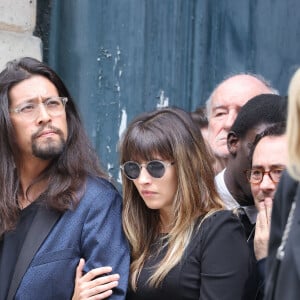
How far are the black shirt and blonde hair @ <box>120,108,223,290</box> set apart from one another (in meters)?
0.36

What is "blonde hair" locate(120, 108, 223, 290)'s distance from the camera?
3006 millimetres

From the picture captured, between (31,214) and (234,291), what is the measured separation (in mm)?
824

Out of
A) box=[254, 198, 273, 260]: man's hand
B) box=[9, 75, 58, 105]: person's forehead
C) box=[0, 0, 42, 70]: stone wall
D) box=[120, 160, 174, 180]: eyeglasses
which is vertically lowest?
box=[254, 198, 273, 260]: man's hand

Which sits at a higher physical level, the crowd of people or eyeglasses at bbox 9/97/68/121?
eyeglasses at bbox 9/97/68/121

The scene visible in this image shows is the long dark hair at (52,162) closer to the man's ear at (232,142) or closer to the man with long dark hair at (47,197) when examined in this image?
the man with long dark hair at (47,197)

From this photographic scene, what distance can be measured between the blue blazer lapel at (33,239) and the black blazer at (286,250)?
1030mm

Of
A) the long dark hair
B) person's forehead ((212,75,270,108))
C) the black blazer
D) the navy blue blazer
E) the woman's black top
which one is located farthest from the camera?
person's forehead ((212,75,270,108))

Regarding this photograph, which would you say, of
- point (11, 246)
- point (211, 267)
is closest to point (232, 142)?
point (211, 267)

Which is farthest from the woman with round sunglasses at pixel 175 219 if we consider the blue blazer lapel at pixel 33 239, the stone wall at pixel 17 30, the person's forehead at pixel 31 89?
the stone wall at pixel 17 30

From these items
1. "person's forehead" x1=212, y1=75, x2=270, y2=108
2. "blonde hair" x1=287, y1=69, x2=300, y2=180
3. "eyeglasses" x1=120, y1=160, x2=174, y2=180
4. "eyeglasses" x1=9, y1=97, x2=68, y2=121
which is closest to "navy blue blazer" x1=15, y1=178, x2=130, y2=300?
"eyeglasses" x1=120, y1=160, x2=174, y2=180

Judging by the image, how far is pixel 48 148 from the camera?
10.8ft

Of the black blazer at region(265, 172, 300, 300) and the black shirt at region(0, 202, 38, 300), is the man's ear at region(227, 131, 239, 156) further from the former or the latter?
the black blazer at region(265, 172, 300, 300)

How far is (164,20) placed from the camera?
4.34 m

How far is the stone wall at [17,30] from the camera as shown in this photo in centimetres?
436
